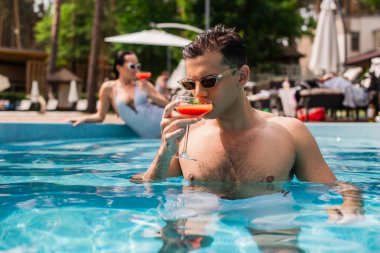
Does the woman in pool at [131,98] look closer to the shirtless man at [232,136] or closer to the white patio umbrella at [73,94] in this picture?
the shirtless man at [232,136]

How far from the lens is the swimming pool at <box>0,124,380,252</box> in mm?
2293

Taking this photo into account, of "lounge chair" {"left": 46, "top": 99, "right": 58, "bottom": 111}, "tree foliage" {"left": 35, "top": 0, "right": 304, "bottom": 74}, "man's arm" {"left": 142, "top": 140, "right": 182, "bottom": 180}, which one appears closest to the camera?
"man's arm" {"left": 142, "top": 140, "right": 182, "bottom": 180}

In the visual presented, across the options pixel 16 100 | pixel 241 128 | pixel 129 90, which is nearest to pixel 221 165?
pixel 241 128

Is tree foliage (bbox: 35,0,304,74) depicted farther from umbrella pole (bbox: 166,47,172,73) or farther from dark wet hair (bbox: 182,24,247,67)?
dark wet hair (bbox: 182,24,247,67)

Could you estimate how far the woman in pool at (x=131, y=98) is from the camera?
28.3 feet

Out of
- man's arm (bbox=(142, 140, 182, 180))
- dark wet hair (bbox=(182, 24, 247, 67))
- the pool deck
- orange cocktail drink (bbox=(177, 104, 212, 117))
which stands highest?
dark wet hair (bbox=(182, 24, 247, 67))

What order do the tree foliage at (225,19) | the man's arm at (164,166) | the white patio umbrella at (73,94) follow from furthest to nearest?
the tree foliage at (225,19)
the white patio umbrella at (73,94)
the man's arm at (164,166)

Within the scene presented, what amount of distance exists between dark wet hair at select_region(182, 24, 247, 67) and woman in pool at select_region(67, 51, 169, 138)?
5608 mm

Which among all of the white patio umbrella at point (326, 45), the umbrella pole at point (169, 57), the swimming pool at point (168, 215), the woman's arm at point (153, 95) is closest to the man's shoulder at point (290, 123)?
the swimming pool at point (168, 215)

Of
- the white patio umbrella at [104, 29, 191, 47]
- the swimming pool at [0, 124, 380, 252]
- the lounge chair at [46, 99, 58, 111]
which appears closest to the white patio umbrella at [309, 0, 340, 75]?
the white patio umbrella at [104, 29, 191, 47]

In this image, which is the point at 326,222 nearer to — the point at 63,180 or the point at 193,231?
the point at 193,231

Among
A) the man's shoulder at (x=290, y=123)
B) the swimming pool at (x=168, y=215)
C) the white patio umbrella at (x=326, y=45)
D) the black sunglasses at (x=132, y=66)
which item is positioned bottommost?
the swimming pool at (x=168, y=215)

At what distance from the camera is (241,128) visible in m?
3.34

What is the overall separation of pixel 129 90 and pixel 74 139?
Result: 4.08 ft
